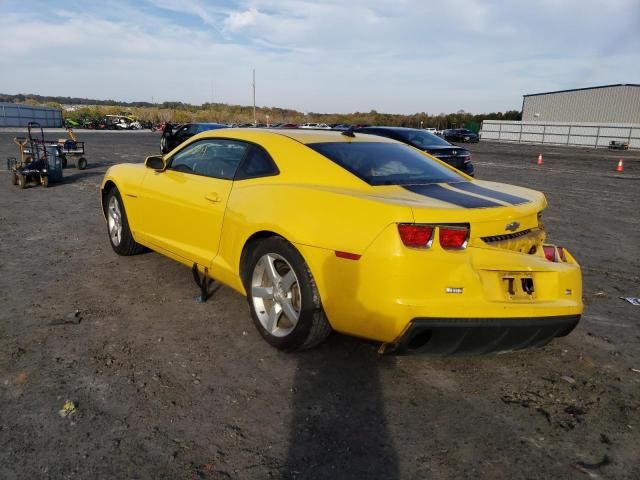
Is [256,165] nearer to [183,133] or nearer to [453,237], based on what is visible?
[453,237]

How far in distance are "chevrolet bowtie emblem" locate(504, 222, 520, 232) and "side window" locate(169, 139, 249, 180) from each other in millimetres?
2015

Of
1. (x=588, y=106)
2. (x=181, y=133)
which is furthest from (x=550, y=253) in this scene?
(x=588, y=106)

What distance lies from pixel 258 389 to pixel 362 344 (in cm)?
93

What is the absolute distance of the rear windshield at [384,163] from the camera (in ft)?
11.3

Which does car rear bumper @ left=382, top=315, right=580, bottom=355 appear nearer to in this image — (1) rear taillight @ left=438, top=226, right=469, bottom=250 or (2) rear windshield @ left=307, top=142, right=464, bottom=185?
(1) rear taillight @ left=438, top=226, right=469, bottom=250

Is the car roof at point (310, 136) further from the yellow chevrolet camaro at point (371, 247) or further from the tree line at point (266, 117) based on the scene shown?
the tree line at point (266, 117)

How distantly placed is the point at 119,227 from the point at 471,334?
400 cm

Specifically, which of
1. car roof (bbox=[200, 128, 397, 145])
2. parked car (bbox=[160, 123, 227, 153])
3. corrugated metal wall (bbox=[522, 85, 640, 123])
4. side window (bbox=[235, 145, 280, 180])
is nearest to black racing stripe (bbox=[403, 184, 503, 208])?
car roof (bbox=[200, 128, 397, 145])

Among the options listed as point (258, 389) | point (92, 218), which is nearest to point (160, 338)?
point (258, 389)

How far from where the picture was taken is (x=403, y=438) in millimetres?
2527

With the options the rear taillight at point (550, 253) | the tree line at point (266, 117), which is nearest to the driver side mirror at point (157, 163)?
the rear taillight at point (550, 253)

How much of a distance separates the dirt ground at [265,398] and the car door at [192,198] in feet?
1.58

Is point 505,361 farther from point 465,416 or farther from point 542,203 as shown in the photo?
point 542,203

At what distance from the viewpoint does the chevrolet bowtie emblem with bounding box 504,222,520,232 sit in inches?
118
